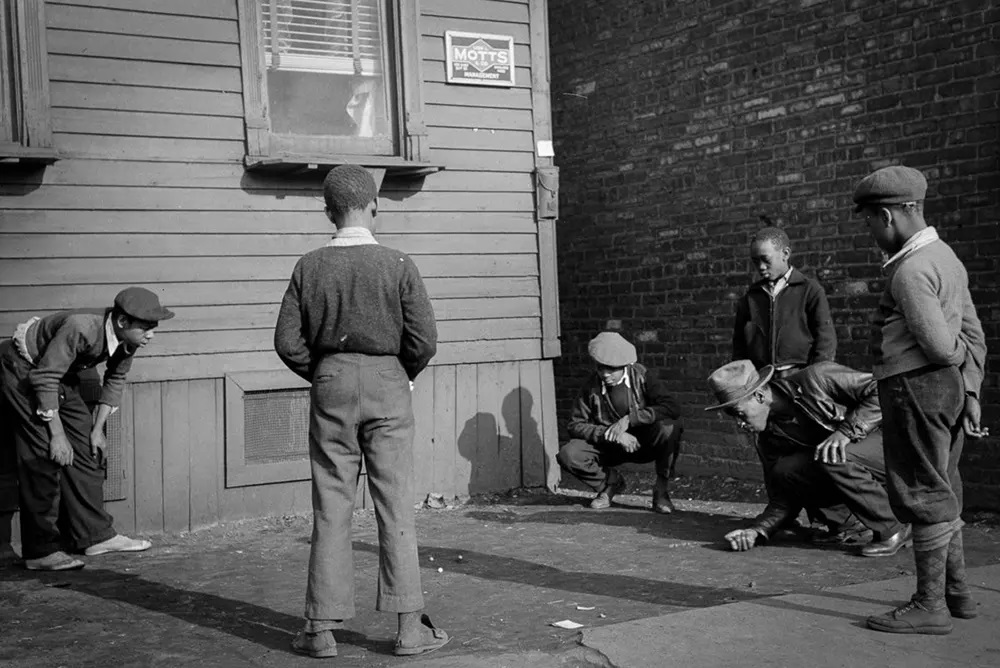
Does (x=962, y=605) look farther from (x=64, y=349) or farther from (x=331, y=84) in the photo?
(x=331, y=84)

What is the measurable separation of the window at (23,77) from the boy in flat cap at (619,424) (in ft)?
12.6

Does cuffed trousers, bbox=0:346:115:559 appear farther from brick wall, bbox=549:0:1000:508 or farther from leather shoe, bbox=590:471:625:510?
brick wall, bbox=549:0:1000:508

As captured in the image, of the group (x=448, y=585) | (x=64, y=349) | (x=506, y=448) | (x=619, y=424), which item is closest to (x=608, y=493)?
(x=619, y=424)

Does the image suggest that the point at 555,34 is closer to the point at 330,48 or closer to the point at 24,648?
the point at 330,48

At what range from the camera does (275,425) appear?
27.0ft

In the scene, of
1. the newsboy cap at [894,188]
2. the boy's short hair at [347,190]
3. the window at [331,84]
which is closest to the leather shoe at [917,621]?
the newsboy cap at [894,188]

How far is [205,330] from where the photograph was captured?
25.9ft

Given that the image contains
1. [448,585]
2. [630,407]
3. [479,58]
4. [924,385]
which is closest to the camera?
[924,385]

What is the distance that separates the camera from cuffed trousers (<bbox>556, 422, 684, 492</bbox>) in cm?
827

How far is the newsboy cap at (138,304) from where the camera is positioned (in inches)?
258

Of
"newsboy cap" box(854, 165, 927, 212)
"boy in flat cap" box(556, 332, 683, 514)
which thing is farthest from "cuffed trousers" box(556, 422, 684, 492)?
"newsboy cap" box(854, 165, 927, 212)

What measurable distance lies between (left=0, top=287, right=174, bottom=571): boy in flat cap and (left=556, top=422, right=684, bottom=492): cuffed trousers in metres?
3.08

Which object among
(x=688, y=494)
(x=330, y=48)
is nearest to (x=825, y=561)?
(x=688, y=494)

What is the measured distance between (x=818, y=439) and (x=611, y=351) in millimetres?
1899
